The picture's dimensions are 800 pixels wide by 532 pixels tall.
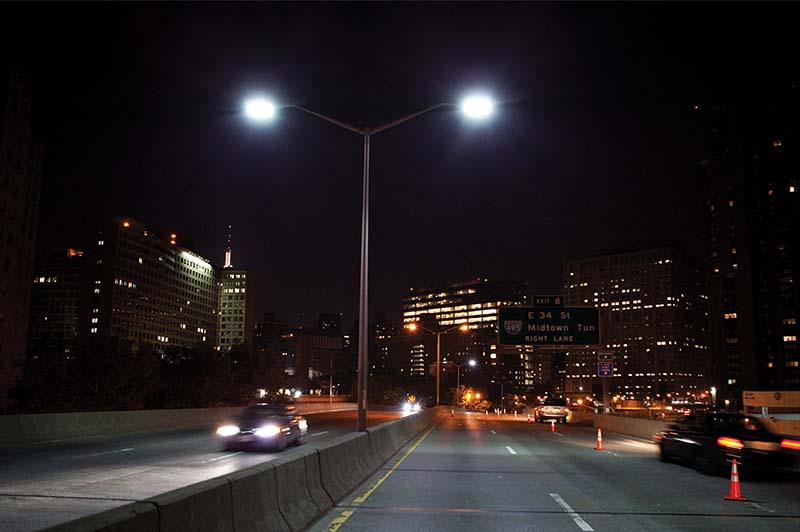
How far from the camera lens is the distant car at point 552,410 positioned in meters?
47.6

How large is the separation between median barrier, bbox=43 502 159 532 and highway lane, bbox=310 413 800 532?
426 cm

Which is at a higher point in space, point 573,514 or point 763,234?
point 763,234

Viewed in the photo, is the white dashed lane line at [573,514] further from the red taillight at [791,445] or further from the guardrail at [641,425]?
the guardrail at [641,425]

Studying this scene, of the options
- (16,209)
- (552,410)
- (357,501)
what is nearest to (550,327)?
(552,410)

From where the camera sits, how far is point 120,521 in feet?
14.8

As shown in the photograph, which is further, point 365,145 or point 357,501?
point 365,145

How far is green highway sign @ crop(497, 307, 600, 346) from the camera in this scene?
4397 cm

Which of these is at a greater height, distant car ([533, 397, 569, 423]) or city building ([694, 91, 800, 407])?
city building ([694, 91, 800, 407])

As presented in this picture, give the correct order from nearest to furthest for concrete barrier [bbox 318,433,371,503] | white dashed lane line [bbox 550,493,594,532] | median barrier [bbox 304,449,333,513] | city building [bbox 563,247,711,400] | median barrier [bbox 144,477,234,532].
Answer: median barrier [bbox 144,477,234,532] < white dashed lane line [bbox 550,493,594,532] < median barrier [bbox 304,449,333,513] < concrete barrier [bbox 318,433,371,503] < city building [bbox 563,247,711,400]

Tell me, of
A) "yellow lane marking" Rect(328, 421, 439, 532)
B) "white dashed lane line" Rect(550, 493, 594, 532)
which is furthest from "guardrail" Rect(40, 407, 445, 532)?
"white dashed lane line" Rect(550, 493, 594, 532)

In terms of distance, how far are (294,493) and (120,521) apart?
4.63 m

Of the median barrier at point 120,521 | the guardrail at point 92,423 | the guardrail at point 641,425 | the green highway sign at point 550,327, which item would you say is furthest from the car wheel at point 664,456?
the green highway sign at point 550,327

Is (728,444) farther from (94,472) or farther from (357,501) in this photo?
(94,472)

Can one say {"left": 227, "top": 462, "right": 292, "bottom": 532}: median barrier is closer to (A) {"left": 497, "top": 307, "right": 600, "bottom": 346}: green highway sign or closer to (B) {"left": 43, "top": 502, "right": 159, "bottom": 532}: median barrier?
(B) {"left": 43, "top": 502, "right": 159, "bottom": 532}: median barrier
